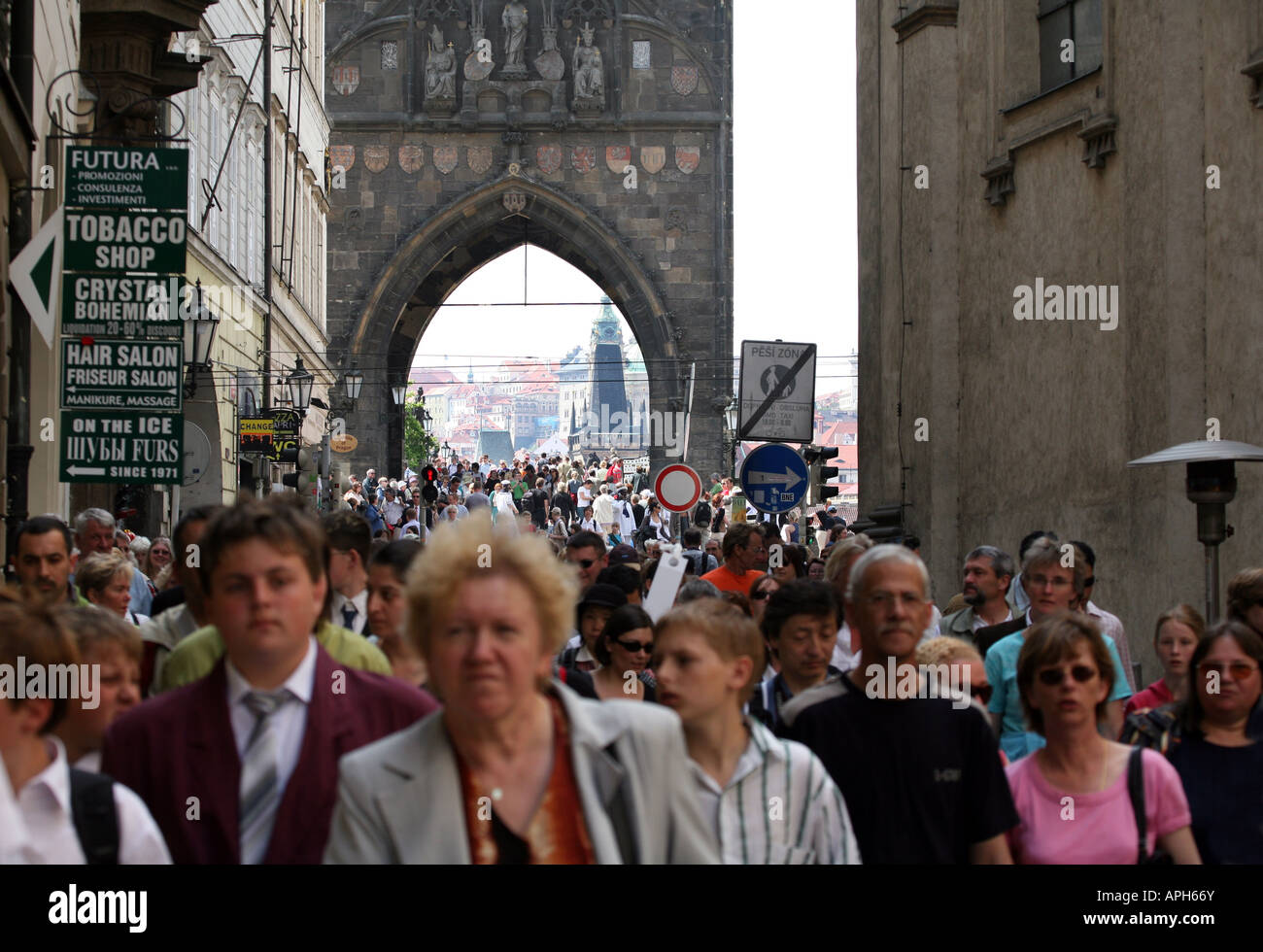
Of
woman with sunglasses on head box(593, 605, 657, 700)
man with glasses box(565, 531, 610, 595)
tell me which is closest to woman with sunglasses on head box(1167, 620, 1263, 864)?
woman with sunglasses on head box(593, 605, 657, 700)

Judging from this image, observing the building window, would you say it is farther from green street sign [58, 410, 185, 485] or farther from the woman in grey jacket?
the woman in grey jacket

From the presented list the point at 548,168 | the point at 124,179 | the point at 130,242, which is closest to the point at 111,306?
the point at 130,242

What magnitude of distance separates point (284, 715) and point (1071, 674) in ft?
6.97

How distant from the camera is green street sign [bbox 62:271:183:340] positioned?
12398 mm

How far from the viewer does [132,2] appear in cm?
1675

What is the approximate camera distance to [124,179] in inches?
483

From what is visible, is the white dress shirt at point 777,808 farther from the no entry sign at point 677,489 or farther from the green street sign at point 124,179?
the no entry sign at point 677,489

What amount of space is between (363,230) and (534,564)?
4562cm

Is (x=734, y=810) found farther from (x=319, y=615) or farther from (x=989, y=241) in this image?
(x=989, y=241)

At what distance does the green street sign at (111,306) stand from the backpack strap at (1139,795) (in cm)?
915

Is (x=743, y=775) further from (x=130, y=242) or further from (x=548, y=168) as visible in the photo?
(x=548, y=168)

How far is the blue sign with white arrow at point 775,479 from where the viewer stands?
52.5 feet

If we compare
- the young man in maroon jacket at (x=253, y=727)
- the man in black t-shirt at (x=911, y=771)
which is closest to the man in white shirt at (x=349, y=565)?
the man in black t-shirt at (x=911, y=771)
